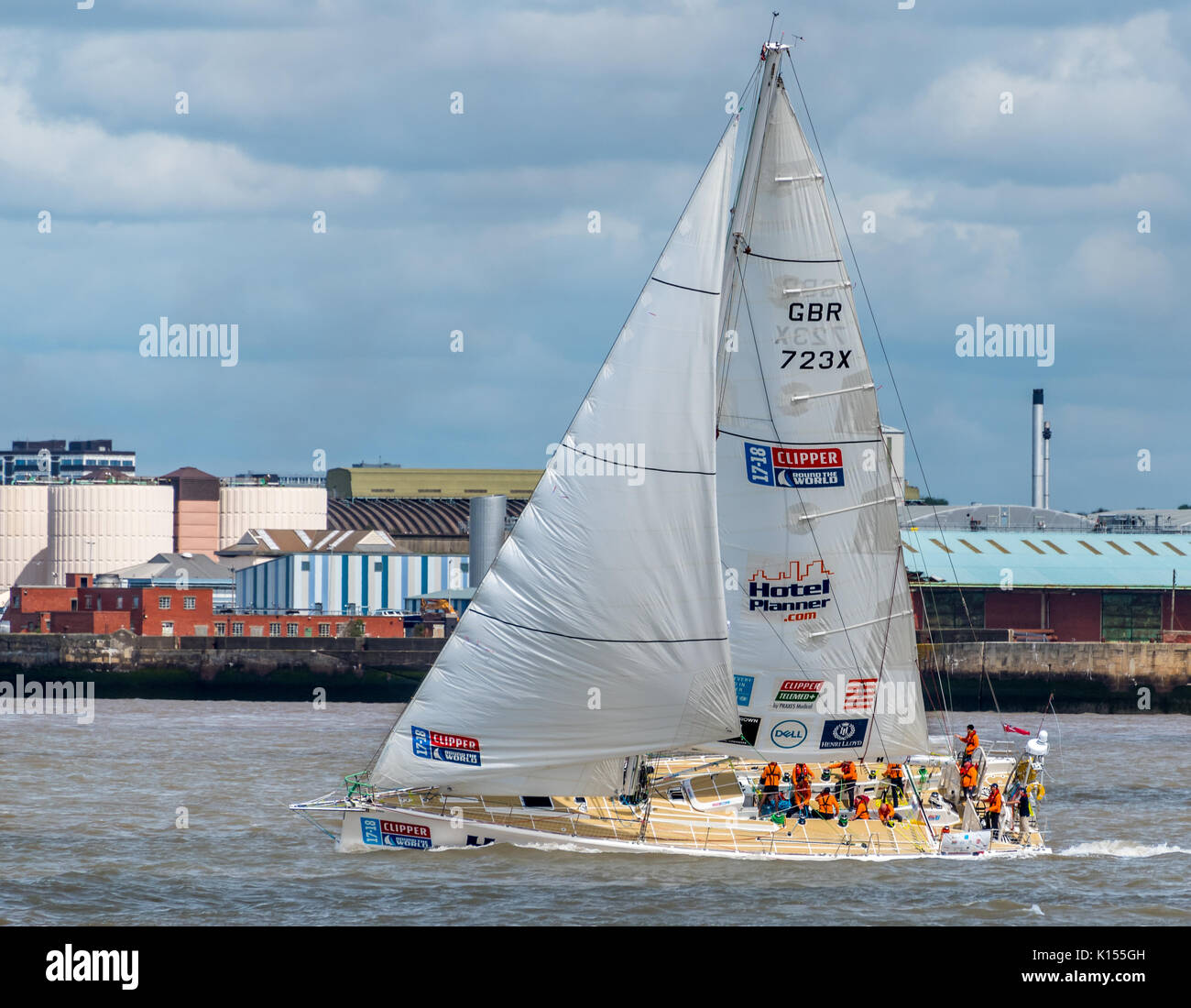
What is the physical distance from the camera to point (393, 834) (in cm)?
2619

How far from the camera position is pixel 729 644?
27016mm

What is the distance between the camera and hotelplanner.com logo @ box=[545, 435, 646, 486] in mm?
25438

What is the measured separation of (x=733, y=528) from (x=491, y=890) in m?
6.70

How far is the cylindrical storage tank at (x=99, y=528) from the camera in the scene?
4257 inches

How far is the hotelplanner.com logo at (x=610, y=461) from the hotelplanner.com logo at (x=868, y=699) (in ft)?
16.2

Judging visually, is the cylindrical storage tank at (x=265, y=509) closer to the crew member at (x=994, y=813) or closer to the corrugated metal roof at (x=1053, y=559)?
the corrugated metal roof at (x=1053, y=559)

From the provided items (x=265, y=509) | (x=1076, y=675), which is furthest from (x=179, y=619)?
(x=1076, y=675)

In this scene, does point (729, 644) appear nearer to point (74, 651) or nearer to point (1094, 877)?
point (1094, 877)

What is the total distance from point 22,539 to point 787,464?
89.9m

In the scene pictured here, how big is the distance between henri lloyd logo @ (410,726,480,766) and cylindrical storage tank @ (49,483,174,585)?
85978 mm

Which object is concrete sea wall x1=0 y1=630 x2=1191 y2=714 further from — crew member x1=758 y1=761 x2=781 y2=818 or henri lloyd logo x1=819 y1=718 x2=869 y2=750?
crew member x1=758 y1=761 x2=781 y2=818

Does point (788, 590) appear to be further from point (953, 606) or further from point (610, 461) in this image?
point (953, 606)

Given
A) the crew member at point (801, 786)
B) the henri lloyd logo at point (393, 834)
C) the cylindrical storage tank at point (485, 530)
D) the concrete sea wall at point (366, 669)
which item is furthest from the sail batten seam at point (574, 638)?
the cylindrical storage tank at point (485, 530)
